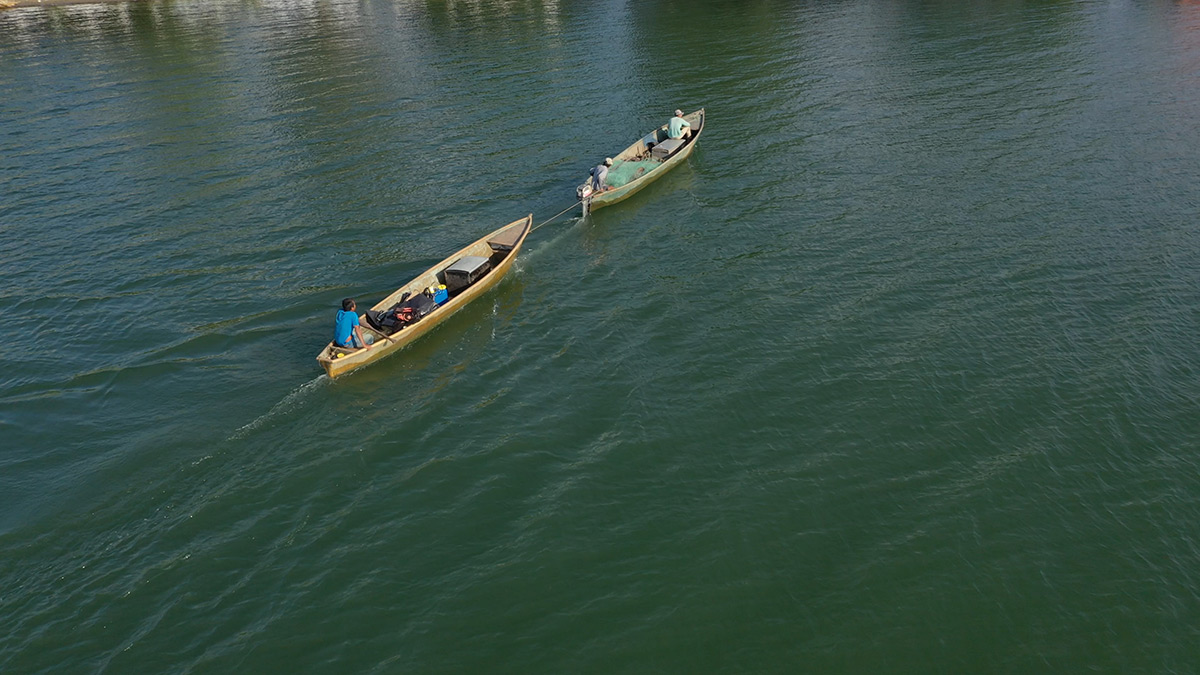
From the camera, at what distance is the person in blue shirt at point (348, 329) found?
79.6ft

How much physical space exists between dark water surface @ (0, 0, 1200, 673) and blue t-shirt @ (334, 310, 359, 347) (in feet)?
5.27

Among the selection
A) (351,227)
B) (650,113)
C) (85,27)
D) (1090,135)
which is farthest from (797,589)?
(85,27)

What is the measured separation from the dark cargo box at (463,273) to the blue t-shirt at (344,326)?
192 inches

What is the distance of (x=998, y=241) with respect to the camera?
101ft

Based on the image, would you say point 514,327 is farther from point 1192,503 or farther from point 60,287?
point 1192,503

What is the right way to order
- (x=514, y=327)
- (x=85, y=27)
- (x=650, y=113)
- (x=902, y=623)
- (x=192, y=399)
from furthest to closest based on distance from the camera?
(x=85, y=27) → (x=650, y=113) → (x=514, y=327) → (x=192, y=399) → (x=902, y=623)

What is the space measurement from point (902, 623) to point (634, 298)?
14.6 meters

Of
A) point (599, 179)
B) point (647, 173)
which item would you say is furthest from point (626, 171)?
point (599, 179)

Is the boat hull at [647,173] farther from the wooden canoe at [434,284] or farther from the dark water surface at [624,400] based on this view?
the wooden canoe at [434,284]

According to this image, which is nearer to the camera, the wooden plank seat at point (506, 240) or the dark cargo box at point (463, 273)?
the dark cargo box at point (463, 273)

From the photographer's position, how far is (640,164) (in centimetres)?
3866

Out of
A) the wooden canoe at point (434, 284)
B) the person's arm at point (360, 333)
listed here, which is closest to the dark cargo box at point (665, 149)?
the wooden canoe at point (434, 284)


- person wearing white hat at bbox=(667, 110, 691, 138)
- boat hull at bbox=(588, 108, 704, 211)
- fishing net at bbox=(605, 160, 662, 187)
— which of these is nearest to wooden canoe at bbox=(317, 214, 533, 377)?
boat hull at bbox=(588, 108, 704, 211)

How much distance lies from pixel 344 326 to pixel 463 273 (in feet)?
17.5
